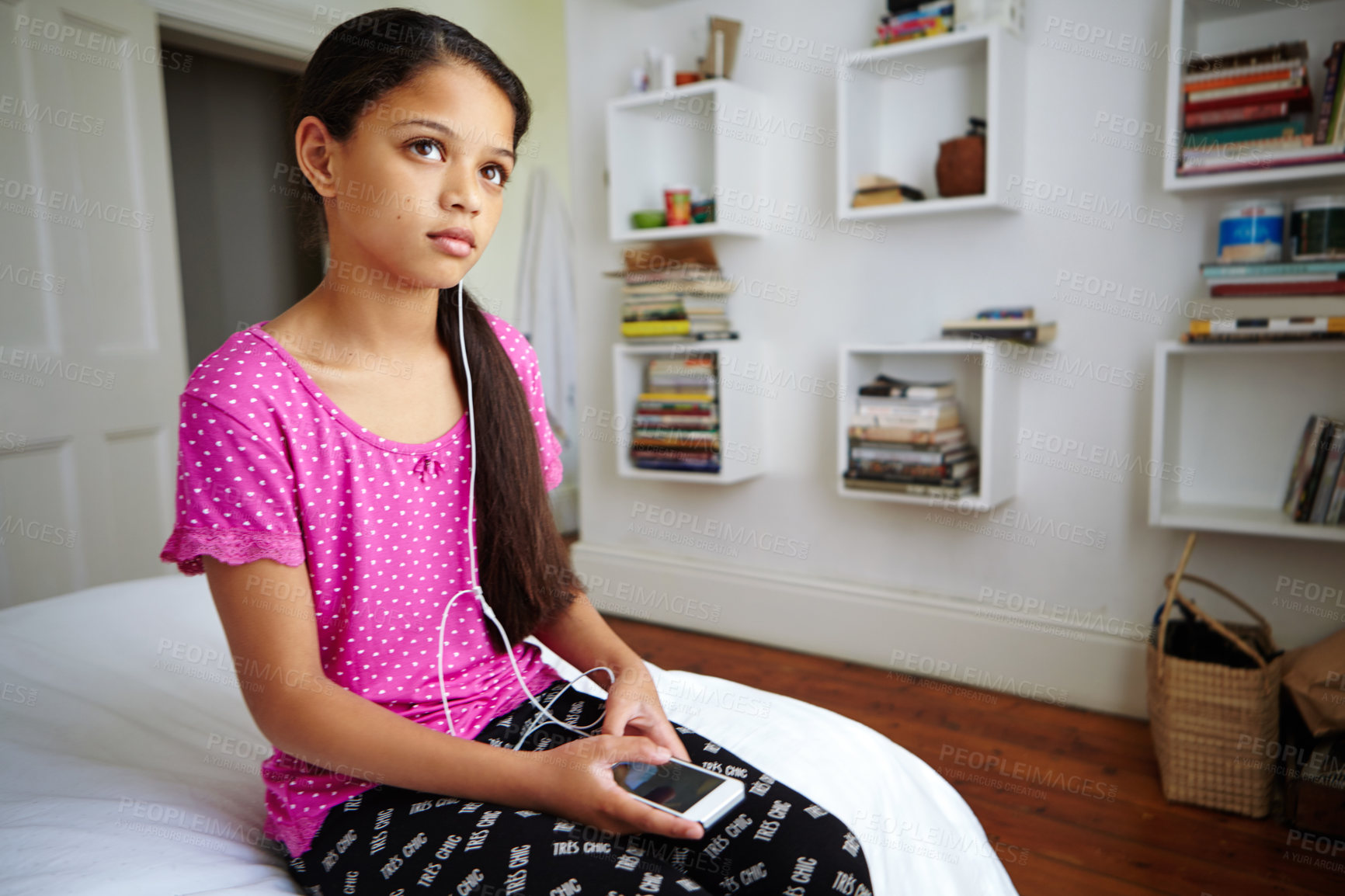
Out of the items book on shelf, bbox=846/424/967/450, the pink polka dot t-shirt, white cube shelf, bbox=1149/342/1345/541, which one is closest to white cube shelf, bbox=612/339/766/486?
book on shelf, bbox=846/424/967/450

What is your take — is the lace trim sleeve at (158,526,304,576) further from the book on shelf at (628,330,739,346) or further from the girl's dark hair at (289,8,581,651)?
the book on shelf at (628,330,739,346)

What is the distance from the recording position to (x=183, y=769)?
1274mm

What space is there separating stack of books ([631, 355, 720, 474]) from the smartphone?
→ 77.1 inches

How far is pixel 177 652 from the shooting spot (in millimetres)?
1623

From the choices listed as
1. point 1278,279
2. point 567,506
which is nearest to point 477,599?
point 1278,279

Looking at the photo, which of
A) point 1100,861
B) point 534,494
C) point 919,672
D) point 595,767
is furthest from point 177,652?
point 919,672

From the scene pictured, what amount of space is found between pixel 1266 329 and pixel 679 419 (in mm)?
1604

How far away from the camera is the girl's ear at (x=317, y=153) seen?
1018 millimetres

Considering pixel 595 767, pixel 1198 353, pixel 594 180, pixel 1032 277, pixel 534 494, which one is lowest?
pixel 595 767

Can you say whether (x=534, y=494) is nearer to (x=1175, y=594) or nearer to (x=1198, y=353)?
(x=1175, y=594)

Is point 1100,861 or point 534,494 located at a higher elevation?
point 534,494

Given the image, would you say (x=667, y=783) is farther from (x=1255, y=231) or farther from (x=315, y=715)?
(x=1255, y=231)

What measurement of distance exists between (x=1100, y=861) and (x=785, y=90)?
2269 mm

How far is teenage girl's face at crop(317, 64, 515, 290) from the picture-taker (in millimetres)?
980
